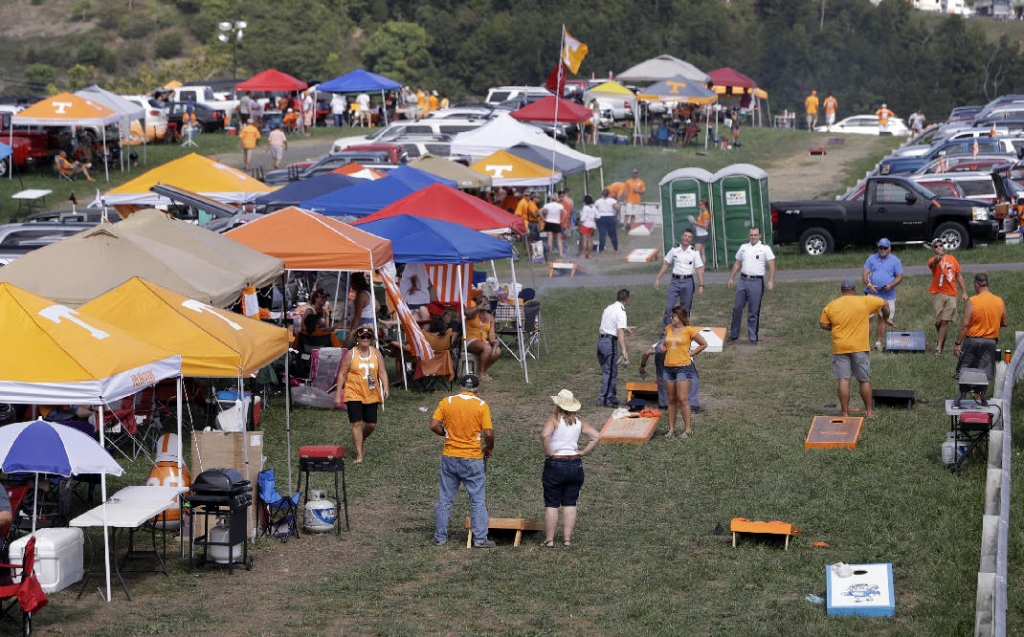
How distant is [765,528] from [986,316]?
21.5 ft

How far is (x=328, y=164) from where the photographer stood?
1382 inches

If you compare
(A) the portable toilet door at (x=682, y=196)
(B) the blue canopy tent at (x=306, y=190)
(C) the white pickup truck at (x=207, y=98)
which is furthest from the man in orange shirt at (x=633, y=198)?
(C) the white pickup truck at (x=207, y=98)

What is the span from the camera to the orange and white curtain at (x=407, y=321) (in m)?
19.8

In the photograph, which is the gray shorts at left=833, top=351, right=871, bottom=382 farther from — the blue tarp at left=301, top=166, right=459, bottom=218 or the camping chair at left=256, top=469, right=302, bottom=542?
the blue tarp at left=301, top=166, right=459, bottom=218

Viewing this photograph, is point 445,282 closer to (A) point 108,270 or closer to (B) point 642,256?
(A) point 108,270

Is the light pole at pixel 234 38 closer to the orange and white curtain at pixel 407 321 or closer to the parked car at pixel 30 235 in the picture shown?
the parked car at pixel 30 235

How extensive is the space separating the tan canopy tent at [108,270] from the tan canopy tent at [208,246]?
0.50 m

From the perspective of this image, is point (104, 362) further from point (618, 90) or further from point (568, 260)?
point (618, 90)

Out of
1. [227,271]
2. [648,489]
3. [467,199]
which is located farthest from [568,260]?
[648,489]

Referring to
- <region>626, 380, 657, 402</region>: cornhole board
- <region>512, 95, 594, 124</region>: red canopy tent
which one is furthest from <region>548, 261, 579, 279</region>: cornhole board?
<region>626, 380, 657, 402</region>: cornhole board

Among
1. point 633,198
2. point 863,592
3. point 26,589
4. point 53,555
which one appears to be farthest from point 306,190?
point 863,592

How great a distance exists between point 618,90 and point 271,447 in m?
36.7

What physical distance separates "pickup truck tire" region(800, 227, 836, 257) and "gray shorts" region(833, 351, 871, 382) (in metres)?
13.1

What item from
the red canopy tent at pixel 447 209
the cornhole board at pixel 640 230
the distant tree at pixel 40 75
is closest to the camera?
the red canopy tent at pixel 447 209
